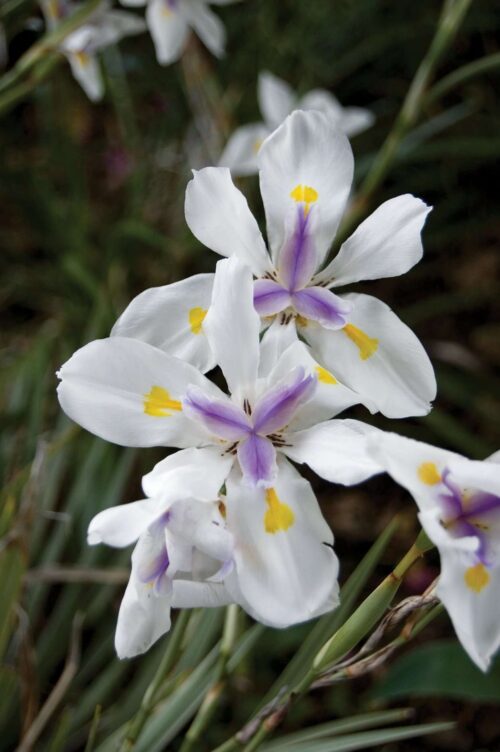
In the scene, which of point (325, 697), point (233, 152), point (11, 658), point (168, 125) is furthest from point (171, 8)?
point (325, 697)

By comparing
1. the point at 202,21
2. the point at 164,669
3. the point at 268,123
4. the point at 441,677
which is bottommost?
the point at 441,677

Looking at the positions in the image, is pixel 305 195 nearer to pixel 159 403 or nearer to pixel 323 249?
pixel 323 249

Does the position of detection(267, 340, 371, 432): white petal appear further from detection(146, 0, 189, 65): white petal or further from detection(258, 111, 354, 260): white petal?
detection(146, 0, 189, 65): white petal

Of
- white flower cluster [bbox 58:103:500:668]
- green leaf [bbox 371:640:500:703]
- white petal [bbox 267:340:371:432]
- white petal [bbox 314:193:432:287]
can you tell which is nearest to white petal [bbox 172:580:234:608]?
white flower cluster [bbox 58:103:500:668]

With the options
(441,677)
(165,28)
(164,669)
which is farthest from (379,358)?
(165,28)

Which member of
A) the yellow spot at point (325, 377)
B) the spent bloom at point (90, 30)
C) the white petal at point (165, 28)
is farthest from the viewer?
the white petal at point (165, 28)

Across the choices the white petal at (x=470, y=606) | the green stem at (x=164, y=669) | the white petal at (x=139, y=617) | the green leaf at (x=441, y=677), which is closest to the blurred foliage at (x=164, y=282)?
the green leaf at (x=441, y=677)

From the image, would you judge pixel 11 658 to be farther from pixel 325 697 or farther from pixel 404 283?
pixel 404 283

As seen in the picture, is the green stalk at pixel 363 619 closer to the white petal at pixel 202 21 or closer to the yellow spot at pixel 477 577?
Answer: the yellow spot at pixel 477 577
